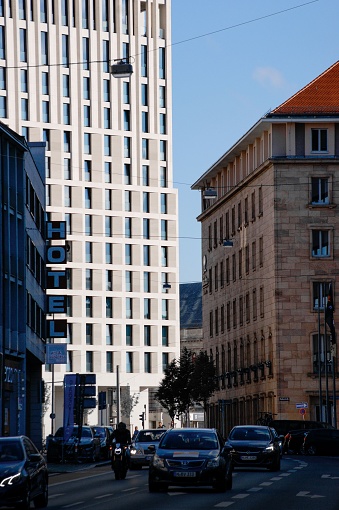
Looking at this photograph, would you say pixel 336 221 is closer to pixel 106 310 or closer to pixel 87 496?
pixel 106 310

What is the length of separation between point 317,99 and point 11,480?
8064 centimetres

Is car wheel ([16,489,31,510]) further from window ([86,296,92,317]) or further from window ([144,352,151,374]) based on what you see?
window ([144,352,151,374])

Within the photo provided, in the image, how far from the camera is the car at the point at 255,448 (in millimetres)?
43659

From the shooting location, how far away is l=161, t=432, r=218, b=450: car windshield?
31.5 meters

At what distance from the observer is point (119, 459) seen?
127 feet

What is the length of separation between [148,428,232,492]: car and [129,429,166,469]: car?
17.4m

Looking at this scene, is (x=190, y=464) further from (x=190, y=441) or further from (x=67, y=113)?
(x=67, y=113)

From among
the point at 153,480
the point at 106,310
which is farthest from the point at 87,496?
the point at 106,310

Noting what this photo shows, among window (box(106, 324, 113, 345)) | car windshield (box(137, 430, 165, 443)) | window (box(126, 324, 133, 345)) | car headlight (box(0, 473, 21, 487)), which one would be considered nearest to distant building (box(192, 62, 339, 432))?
window (box(106, 324, 113, 345))

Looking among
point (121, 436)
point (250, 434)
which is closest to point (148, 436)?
point (250, 434)

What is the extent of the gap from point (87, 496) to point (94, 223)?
4591 inches

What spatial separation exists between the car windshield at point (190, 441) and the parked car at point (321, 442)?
136 feet

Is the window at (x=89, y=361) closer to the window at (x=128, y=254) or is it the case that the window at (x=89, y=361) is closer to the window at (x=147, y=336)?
the window at (x=147, y=336)

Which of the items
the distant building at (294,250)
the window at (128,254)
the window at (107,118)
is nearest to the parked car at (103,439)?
the distant building at (294,250)
